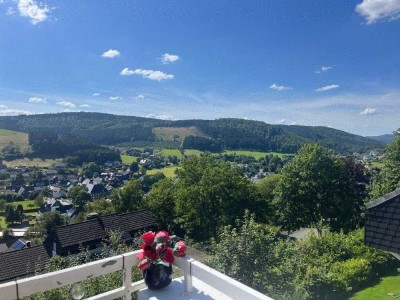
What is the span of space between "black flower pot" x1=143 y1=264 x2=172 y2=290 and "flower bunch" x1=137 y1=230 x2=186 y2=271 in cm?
5

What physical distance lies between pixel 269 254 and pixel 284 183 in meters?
13.9

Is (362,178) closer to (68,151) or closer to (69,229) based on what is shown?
(69,229)

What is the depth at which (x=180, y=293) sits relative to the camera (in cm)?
306

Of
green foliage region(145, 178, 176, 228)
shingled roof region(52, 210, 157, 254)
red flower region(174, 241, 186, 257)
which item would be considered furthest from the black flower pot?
green foliage region(145, 178, 176, 228)

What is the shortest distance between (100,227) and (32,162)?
102 meters

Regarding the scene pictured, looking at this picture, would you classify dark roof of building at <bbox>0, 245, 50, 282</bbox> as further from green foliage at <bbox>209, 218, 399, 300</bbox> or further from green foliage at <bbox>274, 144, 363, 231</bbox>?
green foliage at <bbox>274, 144, 363, 231</bbox>

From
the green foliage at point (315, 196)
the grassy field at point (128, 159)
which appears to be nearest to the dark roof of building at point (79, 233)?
the green foliage at point (315, 196)

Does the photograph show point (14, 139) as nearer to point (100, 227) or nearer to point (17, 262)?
point (100, 227)

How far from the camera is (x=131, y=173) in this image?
102500 mm

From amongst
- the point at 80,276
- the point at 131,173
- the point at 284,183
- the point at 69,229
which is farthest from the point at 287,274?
the point at 131,173

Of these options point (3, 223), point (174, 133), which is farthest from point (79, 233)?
point (174, 133)

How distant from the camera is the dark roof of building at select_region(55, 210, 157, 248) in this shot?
21.0 m

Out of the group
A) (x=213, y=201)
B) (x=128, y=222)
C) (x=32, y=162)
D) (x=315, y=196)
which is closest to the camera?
(x=315, y=196)

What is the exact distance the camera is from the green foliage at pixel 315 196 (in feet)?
67.7
